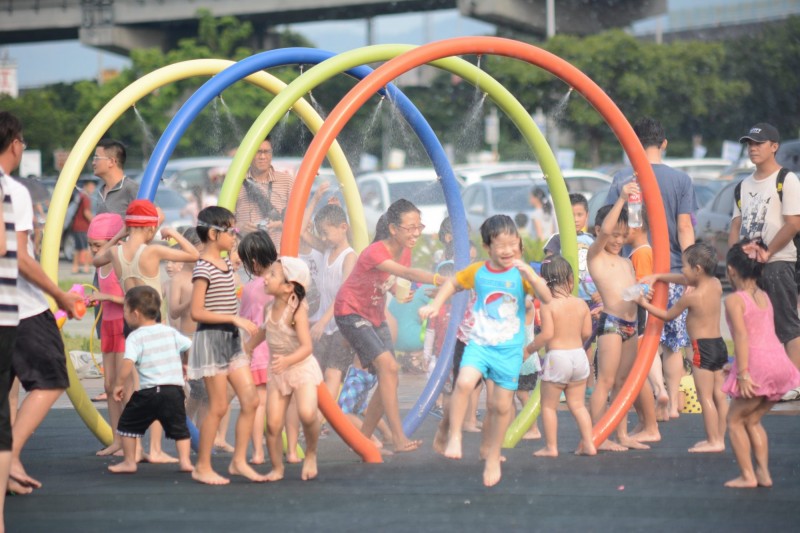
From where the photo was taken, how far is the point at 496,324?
672 cm

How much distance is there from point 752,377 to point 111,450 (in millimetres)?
3975

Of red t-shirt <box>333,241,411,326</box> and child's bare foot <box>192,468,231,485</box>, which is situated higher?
red t-shirt <box>333,241,411,326</box>

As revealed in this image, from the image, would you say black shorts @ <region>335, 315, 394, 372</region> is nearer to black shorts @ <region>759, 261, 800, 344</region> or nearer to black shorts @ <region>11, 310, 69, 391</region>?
black shorts @ <region>11, 310, 69, 391</region>

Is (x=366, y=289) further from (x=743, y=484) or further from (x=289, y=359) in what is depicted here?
(x=743, y=484)

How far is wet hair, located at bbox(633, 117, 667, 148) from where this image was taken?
841cm

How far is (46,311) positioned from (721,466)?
3929 millimetres

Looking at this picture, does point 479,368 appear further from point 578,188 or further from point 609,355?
point 578,188

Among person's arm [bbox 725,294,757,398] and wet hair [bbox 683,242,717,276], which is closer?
person's arm [bbox 725,294,757,398]

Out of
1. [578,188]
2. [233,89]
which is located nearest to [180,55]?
[233,89]

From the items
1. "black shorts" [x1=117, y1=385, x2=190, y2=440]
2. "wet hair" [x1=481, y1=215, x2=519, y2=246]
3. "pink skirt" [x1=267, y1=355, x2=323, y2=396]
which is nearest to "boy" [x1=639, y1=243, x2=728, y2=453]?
"wet hair" [x1=481, y1=215, x2=519, y2=246]

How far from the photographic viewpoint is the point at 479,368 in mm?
6664

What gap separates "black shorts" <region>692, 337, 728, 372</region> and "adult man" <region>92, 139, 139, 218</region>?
12.7 feet

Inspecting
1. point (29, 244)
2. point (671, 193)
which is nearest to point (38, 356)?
point (29, 244)

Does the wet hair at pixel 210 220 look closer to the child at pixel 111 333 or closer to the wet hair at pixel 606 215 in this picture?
the child at pixel 111 333
